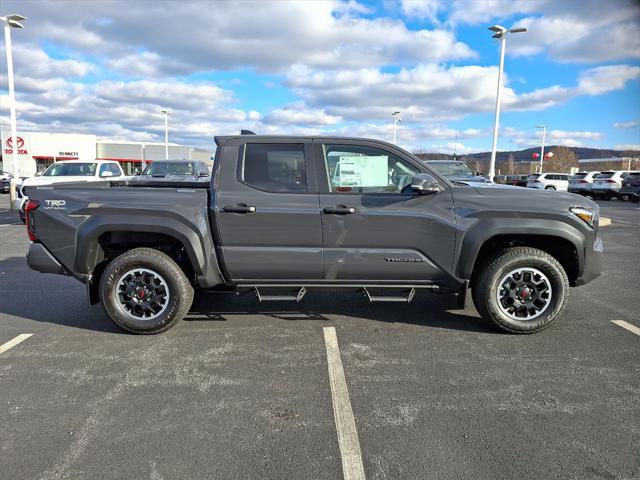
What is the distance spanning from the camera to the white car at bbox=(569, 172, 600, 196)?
1057 inches

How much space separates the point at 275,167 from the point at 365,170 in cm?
86

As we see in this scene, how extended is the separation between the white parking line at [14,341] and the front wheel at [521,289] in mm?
4330

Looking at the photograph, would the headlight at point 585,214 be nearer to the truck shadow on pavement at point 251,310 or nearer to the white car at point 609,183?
the truck shadow on pavement at point 251,310

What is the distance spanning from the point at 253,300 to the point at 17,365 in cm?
250

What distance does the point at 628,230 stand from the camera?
12.5 metres

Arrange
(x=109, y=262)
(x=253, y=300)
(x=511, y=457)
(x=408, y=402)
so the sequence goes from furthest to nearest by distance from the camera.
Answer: (x=253, y=300) → (x=109, y=262) → (x=408, y=402) → (x=511, y=457)

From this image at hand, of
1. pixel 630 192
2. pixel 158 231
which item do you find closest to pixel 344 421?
pixel 158 231

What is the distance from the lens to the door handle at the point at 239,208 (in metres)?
4.15

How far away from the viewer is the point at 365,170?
4.32 m

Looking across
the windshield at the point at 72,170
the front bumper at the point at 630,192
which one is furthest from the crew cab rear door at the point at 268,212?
the front bumper at the point at 630,192

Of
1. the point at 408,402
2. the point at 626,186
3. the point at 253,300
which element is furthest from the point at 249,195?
the point at 626,186

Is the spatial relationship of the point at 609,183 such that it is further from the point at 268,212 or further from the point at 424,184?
the point at 268,212

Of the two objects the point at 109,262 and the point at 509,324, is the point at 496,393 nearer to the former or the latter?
the point at 509,324

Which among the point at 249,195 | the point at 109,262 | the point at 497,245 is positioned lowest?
the point at 109,262
